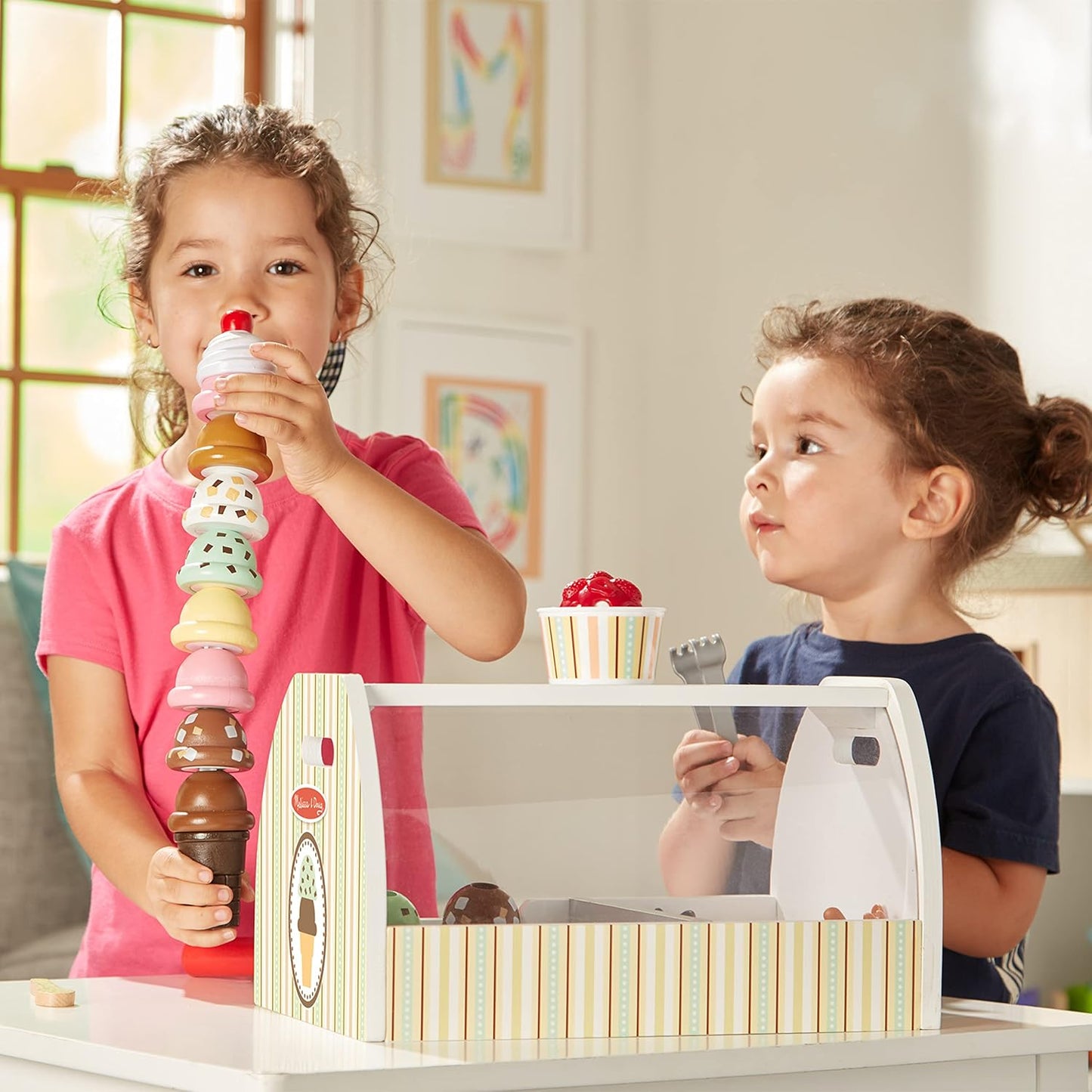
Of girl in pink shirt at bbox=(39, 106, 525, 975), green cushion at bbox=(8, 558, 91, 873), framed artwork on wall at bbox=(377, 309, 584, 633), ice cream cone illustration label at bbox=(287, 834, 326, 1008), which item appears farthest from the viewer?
framed artwork on wall at bbox=(377, 309, 584, 633)

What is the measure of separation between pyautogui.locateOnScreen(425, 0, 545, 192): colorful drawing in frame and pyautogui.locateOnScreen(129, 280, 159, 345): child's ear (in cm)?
172

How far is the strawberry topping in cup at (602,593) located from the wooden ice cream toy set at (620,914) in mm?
22

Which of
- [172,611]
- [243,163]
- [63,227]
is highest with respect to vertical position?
[63,227]

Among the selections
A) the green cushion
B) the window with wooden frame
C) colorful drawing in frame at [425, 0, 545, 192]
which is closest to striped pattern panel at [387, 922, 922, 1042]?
the green cushion

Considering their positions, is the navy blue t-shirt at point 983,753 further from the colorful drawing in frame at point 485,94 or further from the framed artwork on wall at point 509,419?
the colorful drawing in frame at point 485,94

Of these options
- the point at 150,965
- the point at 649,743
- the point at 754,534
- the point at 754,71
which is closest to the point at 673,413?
the point at 754,71

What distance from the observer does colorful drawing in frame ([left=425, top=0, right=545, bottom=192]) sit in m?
2.96

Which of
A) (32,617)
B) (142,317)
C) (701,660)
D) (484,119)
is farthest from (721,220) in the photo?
(701,660)

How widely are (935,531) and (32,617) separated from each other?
1.39m

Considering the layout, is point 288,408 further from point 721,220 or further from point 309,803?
point 721,220

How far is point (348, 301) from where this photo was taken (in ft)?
4.23

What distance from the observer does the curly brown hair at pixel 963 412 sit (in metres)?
1.25

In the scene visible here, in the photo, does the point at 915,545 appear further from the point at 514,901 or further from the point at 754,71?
the point at 754,71

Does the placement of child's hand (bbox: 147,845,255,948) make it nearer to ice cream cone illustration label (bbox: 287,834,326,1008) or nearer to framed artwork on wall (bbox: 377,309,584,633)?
ice cream cone illustration label (bbox: 287,834,326,1008)
